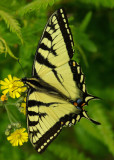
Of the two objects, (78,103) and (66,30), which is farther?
(78,103)

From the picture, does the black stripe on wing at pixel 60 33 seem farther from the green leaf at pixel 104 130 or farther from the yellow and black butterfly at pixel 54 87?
the green leaf at pixel 104 130

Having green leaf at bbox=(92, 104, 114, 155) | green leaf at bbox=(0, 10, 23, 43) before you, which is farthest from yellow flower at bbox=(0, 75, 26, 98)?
green leaf at bbox=(92, 104, 114, 155)

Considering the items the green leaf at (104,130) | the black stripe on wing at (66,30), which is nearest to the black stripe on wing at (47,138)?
the black stripe on wing at (66,30)

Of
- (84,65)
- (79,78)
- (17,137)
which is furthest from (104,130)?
(17,137)

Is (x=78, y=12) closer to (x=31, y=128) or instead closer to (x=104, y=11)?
(x=104, y=11)

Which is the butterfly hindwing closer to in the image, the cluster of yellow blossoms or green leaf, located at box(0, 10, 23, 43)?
the cluster of yellow blossoms

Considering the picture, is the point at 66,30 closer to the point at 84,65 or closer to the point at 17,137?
the point at 17,137
